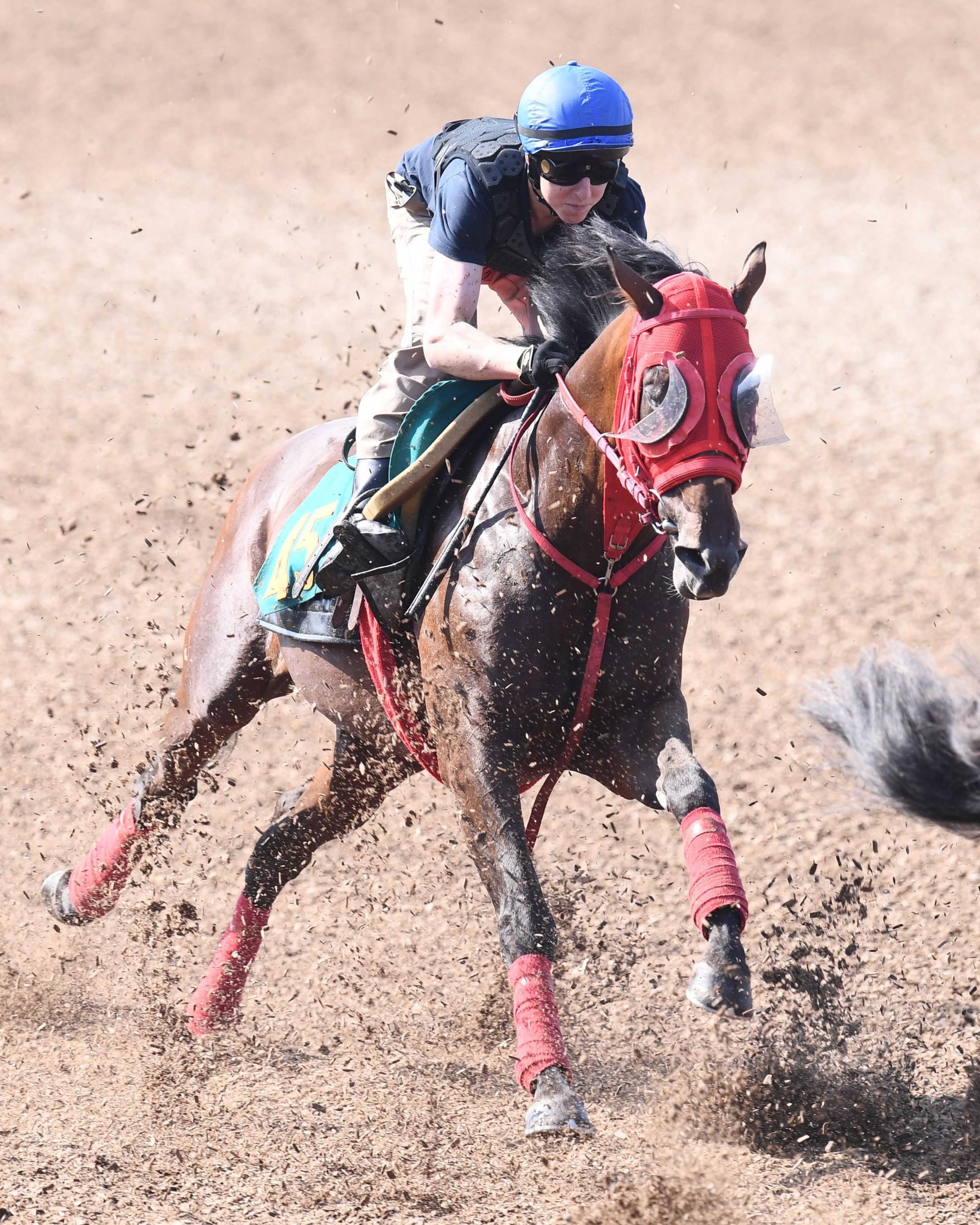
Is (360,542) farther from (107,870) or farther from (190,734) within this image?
(107,870)

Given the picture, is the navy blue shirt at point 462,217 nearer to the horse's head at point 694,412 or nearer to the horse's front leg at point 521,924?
the horse's head at point 694,412

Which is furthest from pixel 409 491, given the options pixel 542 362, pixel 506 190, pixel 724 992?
pixel 724 992

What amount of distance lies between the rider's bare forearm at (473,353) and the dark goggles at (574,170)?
0.43 metres

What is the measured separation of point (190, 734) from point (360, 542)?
1533 mm

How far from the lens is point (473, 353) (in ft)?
11.9

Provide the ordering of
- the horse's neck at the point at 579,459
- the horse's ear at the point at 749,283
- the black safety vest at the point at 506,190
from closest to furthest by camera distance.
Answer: the horse's ear at the point at 749,283 < the horse's neck at the point at 579,459 < the black safety vest at the point at 506,190

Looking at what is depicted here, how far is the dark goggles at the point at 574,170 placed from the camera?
11.8 ft

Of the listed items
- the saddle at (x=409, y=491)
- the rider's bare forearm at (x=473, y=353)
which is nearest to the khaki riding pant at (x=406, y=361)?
the saddle at (x=409, y=491)

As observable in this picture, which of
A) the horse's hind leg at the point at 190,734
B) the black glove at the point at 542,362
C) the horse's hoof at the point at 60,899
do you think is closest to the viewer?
the black glove at the point at 542,362

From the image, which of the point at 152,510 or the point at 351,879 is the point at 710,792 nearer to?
the point at 351,879

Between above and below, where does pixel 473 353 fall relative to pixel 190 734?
above

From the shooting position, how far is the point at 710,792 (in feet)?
11.3

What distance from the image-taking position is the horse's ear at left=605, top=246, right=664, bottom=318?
10.2ft

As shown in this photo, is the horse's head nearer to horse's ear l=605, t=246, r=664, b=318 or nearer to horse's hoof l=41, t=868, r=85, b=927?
horse's ear l=605, t=246, r=664, b=318
